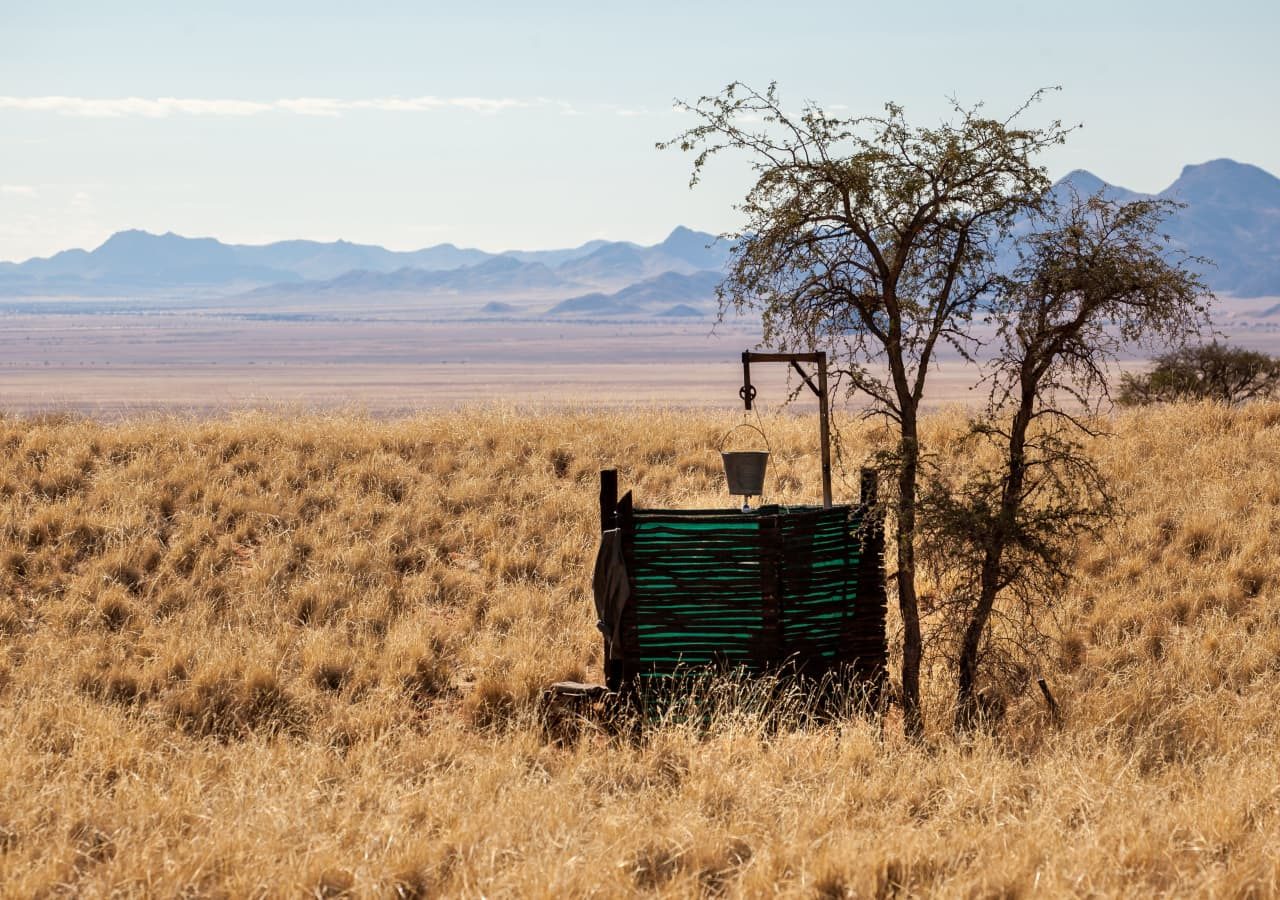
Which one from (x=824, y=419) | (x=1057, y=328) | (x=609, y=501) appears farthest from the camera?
(x=824, y=419)

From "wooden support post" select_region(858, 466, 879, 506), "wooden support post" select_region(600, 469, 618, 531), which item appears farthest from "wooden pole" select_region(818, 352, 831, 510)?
"wooden support post" select_region(600, 469, 618, 531)

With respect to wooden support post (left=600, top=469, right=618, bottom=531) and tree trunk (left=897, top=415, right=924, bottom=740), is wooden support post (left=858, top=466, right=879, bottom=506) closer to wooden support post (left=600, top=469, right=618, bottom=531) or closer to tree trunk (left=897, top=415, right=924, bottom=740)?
tree trunk (left=897, top=415, right=924, bottom=740)

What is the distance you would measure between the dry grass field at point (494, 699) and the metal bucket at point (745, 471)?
1.80 meters

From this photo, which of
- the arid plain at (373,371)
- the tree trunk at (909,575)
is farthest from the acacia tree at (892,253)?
the arid plain at (373,371)

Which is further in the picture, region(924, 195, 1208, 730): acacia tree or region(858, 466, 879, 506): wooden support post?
region(858, 466, 879, 506): wooden support post

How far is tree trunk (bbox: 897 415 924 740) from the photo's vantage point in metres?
8.51

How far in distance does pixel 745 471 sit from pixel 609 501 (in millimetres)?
1068

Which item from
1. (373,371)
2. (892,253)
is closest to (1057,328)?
(892,253)

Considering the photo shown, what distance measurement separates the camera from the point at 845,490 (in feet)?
49.5

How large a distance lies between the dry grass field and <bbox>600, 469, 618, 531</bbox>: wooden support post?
149cm

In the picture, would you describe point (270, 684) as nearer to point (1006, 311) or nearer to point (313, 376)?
point (1006, 311)

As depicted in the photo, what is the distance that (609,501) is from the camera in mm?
8438

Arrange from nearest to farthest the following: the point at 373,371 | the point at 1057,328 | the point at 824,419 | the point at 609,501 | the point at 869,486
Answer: the point at 1057,328 < the point at 609,501 < the point at 869,486 < the point at 824,419 < the point at 373,371

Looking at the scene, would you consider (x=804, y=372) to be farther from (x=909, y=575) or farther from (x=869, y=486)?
(x=909, y=575)
